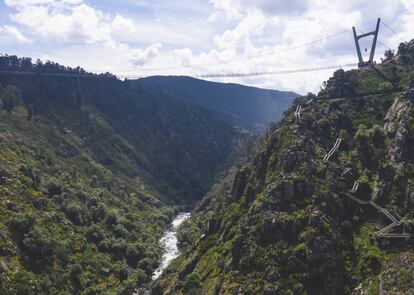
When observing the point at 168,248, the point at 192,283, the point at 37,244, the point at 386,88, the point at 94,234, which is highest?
the point at 386,88

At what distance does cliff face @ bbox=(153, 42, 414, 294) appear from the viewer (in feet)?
287

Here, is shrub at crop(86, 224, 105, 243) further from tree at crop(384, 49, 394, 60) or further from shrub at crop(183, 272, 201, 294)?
tree at crop(384, 49, 394, 60)

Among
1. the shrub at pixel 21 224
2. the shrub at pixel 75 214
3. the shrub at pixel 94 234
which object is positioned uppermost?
the shrub at pixel 21 224

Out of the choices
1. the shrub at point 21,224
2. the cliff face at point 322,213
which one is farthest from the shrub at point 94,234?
the cliff face at point 322,213

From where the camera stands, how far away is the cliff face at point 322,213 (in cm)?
8762

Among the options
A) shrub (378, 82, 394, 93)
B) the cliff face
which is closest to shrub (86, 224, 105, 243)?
the cliff face

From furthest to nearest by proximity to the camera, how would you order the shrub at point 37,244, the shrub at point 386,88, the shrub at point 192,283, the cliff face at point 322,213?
1. the shrub at point 386,88
2. the shrub at point 37,244
3. the shrub at point 192,283
4. the cliff face at point 322,213

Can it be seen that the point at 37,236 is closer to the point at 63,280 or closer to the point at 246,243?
the point at 63,280

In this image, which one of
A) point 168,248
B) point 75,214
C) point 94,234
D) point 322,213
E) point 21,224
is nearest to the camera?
point 322,213

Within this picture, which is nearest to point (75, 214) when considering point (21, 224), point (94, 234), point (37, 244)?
point (94, 234)

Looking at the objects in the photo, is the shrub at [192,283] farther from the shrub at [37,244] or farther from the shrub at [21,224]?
the shrub at [21,224]

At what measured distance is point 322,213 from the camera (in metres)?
97.2

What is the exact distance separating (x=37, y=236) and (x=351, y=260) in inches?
3225

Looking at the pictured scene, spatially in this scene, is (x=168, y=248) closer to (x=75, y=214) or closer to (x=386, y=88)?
(x=75, y=214)
